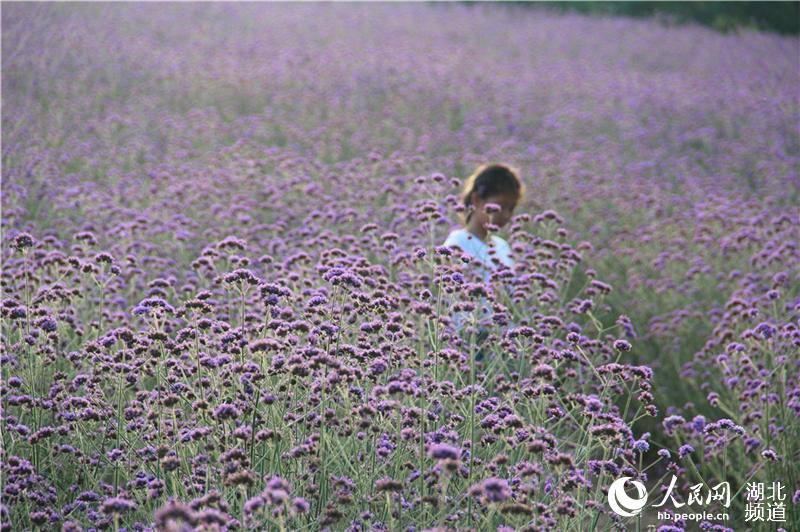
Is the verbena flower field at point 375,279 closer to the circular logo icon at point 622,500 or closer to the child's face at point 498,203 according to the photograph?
the circular logo icon at point 622,500

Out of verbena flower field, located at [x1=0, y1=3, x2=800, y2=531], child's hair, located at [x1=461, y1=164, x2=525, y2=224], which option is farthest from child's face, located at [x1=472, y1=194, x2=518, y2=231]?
verbena flower field, located at [x1=0, y1=3, x2=800, y2=531]

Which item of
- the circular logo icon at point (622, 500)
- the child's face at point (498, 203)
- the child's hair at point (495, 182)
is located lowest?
the circular logo icon at point (622, 500)

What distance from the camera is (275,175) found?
9000 mm

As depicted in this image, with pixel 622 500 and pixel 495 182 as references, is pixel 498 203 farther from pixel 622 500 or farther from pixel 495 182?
pixel 622 500

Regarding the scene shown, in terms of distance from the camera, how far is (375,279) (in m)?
4.72

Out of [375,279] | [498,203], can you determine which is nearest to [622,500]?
[375,279]

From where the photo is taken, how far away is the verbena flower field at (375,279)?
322 cm

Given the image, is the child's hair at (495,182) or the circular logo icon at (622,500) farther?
the child's hair at (495,182)

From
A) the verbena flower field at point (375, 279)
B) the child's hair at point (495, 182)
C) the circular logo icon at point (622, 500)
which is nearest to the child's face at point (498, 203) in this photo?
the child's hair at point (495, 182)

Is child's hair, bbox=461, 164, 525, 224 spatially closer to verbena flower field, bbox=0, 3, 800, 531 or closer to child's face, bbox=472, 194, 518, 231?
child's face, bbox=472, 194, 518, 231

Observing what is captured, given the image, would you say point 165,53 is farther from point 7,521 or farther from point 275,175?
point 7,521

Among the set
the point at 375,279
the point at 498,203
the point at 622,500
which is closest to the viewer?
the point at 622,500

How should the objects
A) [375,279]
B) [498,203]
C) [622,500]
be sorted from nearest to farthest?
1. [622,500]
2. [375,279]
3. [498,203]

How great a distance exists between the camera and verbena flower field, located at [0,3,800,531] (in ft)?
10.6
